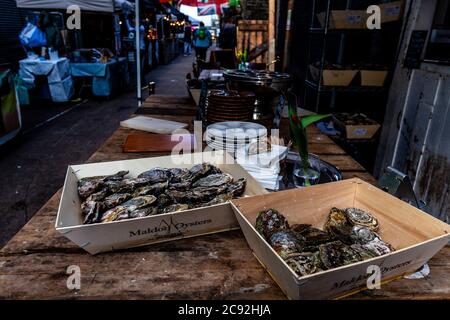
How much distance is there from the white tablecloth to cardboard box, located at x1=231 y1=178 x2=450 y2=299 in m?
8.12

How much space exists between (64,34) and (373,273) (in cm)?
1079

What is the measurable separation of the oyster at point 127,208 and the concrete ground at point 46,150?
7.94 feet

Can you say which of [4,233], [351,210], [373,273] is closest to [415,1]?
[351,210]

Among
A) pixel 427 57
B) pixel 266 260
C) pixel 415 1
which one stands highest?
pixel 415 1

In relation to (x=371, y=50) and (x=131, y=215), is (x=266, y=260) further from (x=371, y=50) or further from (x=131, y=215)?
(x=371, y=50)

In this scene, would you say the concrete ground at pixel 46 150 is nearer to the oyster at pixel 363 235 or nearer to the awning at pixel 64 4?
the awning at pixel 64 4

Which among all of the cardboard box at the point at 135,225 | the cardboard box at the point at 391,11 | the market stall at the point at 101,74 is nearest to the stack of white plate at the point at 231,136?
the cardboard box at the point at 135,225

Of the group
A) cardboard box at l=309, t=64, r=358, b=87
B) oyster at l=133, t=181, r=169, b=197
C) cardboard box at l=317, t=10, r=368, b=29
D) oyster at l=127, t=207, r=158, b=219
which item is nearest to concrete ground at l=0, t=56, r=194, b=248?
oyster at l=133, t=181, r=169, b=197

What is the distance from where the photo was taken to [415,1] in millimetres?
3221

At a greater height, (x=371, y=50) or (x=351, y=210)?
(x=371, y=50)

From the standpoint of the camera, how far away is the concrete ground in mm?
3536

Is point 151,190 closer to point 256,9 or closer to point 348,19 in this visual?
point 348,19
